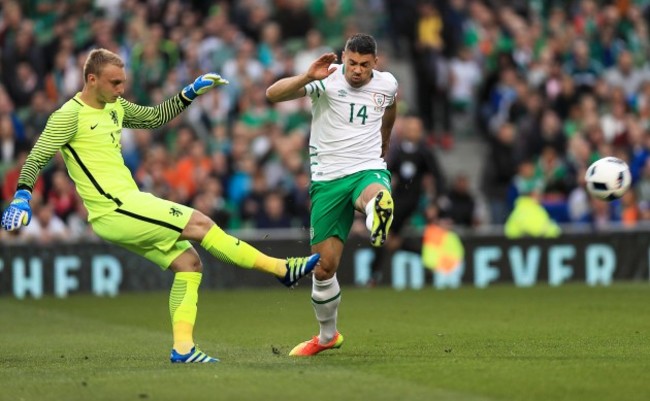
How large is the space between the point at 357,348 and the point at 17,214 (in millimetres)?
3266

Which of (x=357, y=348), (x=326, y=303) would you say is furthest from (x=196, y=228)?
(x=357, y=348)

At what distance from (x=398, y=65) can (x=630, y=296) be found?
9.33 metres

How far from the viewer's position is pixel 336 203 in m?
11.3

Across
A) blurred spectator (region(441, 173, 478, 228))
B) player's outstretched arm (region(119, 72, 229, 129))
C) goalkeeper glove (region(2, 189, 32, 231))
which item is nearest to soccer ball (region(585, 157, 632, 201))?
player's outstretched arm (region(119, 72, 229, 129))

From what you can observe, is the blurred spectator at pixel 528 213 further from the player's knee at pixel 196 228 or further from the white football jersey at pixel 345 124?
the player's knee at pixel 196 228

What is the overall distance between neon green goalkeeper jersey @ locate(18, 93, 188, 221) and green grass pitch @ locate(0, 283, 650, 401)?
50.8 inches

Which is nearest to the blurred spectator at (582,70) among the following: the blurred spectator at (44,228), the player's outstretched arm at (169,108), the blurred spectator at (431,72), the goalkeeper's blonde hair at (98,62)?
the blurred spectator at (431,72)

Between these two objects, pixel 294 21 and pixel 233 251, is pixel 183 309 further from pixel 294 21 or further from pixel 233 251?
pixel 294 21

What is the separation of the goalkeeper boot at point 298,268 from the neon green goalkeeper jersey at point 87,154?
4.44 feet

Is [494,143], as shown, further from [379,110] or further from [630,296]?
[379,110]

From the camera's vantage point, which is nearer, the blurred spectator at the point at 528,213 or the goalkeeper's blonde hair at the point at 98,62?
the goalkeeper's blonde hair at the point at 98,62

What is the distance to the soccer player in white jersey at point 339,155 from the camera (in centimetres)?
1128

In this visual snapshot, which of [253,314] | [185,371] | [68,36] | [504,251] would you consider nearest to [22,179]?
[185,371]

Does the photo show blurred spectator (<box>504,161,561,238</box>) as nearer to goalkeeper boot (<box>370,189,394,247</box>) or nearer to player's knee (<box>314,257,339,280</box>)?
player's knee (<box>314,257,339,280</box>)
